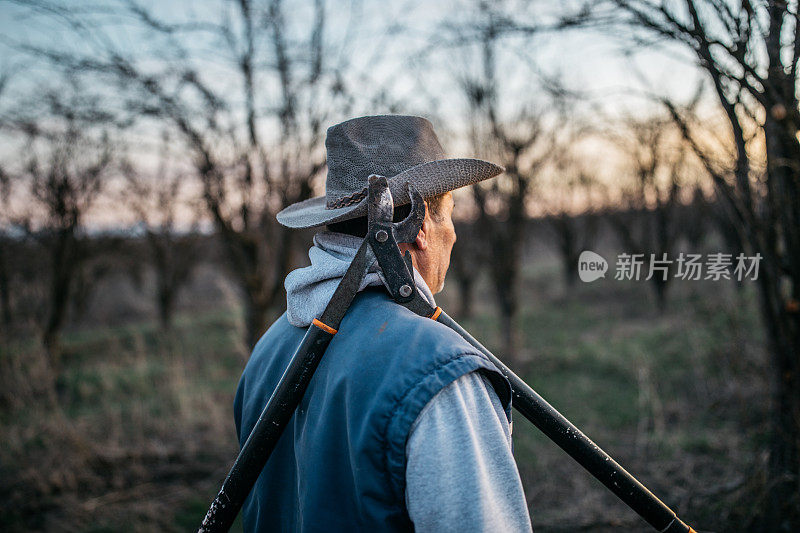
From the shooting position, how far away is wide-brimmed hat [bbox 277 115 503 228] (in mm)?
1180

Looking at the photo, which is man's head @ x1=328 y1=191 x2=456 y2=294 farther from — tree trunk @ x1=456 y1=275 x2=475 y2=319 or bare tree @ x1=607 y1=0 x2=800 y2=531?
tree trunk @ x1=456 y1=275 x2=475 y2=319

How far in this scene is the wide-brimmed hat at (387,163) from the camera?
118 cm

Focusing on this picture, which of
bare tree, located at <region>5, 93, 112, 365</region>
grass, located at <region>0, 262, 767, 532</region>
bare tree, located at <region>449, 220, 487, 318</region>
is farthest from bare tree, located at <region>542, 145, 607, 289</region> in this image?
bare tree, located at <region>5, 93, 112, 365</region>

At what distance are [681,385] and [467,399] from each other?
6609mm

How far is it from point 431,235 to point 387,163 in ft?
0.69

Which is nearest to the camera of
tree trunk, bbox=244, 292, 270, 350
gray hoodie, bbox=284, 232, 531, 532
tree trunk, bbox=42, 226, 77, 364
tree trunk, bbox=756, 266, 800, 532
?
gray hoodie, bbox=284, 232, 531, 532

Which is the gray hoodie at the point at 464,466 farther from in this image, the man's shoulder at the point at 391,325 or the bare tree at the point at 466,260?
the bare tree at the point at 466,260

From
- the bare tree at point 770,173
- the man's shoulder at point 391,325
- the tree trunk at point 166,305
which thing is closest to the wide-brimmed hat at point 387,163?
the man's shoulder at point 391,325

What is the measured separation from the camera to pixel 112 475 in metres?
4.08

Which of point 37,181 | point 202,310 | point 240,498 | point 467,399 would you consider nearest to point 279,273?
point 240,498

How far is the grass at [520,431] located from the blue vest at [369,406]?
8.69 ft

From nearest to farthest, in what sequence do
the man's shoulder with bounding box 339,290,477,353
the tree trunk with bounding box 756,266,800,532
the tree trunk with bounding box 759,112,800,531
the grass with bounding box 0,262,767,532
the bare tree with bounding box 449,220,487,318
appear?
the man's shoulder with bounding box 339,290,477,353, the tree trunk with bounding box 759,112,800,531, the tree trunk with bounding box 756,266,800,532, the grass with bounding box 0,262,767,532, the bare tree with bounding box 449,220,487,318

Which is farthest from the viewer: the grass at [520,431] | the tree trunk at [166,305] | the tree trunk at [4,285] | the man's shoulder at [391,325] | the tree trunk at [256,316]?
the tree trunk at [166,305]

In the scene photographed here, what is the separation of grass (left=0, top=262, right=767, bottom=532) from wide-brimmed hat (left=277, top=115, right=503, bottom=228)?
2775 millimetres
